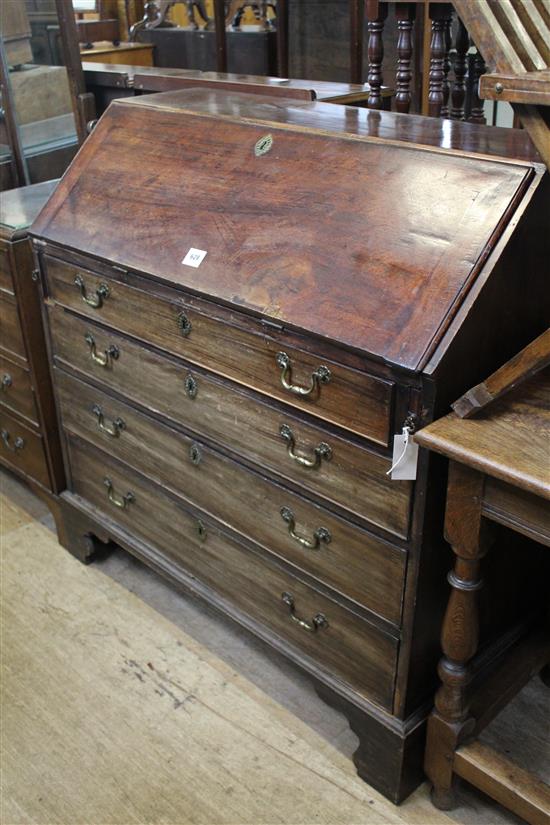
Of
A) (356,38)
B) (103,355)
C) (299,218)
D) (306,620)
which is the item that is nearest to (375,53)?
(299,218)

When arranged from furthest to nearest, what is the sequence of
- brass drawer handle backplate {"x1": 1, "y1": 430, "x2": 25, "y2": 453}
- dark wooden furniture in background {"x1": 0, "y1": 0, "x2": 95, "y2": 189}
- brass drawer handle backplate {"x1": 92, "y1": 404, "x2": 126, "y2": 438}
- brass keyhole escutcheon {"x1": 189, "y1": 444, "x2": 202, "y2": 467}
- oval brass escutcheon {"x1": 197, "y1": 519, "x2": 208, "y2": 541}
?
dark wooden furniture in background {"x1": 0, "y1": 0, "x2": 95, "y2": 189} → brass drawer handle backplate {"x1": 1, "y1": 430, "x2": 25, "y2": 453} → brass drawer handle backplate {"x1": 92, "y1": 404, "x2": 126, "y2": 438} → oval brass escutcheon {"x1": 197, "y1": 519, "x2": 208, "y2": 541} → brass keyhole escutcheon {"x1": 189, "y1": 444, "x2": 202, "y2": 467}

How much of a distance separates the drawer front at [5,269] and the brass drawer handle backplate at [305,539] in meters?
1.12

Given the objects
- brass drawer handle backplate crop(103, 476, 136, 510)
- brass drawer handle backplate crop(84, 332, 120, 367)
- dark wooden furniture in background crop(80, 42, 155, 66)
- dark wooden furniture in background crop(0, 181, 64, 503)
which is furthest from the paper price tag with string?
dark wooden furniture in background crop(80, 42, 155, 66)

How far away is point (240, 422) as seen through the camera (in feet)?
5.68

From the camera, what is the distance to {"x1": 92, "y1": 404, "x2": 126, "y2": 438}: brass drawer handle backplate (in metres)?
2.12

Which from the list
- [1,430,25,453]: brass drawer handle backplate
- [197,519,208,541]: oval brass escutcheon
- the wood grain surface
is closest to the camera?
the wood grain surface

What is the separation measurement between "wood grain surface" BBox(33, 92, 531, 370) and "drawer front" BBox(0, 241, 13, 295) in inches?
9.8

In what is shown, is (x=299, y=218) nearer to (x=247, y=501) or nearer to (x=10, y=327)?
(x=247, y=501)

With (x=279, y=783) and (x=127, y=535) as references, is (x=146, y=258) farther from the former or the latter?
(x=279, y=783)

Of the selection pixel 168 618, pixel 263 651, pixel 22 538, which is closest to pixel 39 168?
pixel 22 538

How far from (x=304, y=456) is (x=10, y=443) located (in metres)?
1.43

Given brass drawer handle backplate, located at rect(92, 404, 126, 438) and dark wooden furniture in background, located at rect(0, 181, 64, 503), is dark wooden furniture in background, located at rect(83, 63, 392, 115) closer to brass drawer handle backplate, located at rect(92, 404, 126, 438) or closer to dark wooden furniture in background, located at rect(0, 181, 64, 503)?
dark wooden furniture in background, located at rect(0, 181, 64, 503)

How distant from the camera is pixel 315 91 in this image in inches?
91.5

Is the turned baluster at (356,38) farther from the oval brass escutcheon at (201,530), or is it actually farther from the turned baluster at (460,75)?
the oval brass escutcheon at (201,530)
